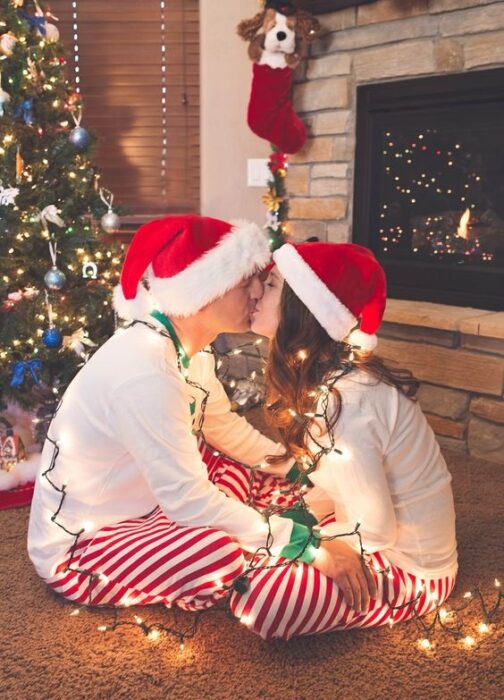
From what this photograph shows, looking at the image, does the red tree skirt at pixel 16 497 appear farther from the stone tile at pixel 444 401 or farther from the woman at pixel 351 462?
the stone tile at pixel 444 401

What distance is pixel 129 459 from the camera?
4.66 ft

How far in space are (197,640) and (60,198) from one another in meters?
1.58

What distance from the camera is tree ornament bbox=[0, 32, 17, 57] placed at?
7.03 feet

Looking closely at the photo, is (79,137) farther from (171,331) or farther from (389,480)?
(389,480)

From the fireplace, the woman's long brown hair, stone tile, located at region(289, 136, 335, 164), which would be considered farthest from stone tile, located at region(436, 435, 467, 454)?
stone tile, located at region(289, 136, 335, 164)

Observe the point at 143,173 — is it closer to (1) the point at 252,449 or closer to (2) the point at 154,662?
(1) the point at 252,449

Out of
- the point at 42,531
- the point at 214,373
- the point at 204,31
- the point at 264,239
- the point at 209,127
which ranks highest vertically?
the point at 204,31

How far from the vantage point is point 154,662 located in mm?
1330

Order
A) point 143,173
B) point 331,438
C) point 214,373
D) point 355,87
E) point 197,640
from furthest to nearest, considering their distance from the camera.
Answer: point 143,173 < point 355,87 < point 214,373 < point 197,640 < point 331,438

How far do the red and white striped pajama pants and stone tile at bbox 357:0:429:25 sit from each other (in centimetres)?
203

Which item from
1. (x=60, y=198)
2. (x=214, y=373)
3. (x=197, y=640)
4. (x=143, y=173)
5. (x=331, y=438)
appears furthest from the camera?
(x=143, y=173)

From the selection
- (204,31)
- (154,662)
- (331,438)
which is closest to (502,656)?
(331,438)

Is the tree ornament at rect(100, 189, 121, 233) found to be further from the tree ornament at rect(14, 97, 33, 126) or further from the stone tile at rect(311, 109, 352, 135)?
the stone tile at rect(311, 109, 352, 135)

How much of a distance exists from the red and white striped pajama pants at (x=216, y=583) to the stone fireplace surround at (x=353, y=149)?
3.47 ft
